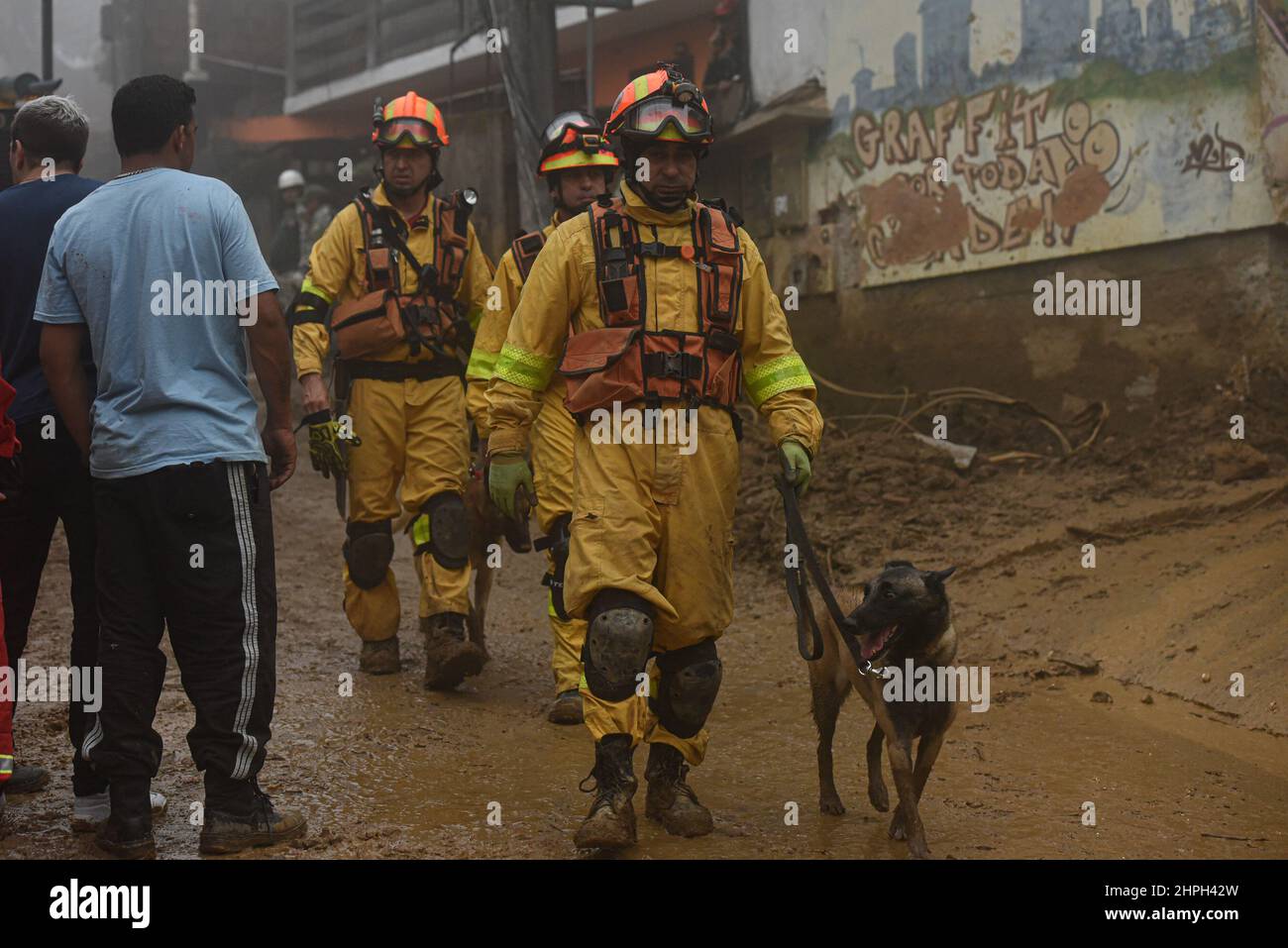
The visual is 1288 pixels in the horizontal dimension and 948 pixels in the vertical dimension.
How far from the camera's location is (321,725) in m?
6.08

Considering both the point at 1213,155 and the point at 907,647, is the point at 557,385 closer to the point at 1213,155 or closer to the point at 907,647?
the point at 907,647

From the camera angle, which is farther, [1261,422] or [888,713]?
[1261,422]

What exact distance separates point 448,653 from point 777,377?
2599mm

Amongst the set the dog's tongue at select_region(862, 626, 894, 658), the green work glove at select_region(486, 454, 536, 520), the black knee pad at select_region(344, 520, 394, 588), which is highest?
the green work glove at select_region(486, 454, 536, 520)

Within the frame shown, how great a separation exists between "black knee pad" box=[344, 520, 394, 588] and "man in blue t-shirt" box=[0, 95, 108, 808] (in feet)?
7.86

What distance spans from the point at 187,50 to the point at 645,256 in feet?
84.1

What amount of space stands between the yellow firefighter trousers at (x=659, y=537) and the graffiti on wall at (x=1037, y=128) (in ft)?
19.2

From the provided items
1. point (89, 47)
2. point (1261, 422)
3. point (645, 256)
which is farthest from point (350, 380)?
point (89, 47)

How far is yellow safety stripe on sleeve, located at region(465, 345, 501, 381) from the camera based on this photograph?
264 inches

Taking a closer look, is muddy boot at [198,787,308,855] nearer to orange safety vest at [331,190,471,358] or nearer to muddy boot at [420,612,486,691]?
muddy boot at [420,612,486,691]

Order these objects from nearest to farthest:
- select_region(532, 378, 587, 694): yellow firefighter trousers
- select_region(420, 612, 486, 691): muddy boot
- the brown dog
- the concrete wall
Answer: the brown dog < select_region(532, 378, 587, 694): yellow firefighter trousers < select_region(420, 612, 486, 691): muddy boot < the concrete wall

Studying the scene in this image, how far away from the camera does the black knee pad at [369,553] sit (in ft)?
23.3

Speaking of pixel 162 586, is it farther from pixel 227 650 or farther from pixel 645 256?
pixel 645 256

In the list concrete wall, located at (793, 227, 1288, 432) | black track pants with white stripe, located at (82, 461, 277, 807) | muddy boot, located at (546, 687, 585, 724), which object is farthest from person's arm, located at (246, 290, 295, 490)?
concrete wall, located at (793, 227, 1288, 432)
